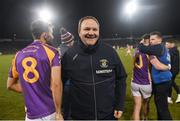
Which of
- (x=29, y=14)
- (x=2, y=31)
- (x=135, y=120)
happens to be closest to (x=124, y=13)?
(x=29, y=14)

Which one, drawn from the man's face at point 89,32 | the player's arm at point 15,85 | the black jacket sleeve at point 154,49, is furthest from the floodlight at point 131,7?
the man's face at point 89,32

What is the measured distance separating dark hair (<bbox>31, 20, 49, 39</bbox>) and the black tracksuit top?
418 millimetres

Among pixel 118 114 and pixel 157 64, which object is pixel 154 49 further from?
pixel 118 114

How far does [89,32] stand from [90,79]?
55 cm

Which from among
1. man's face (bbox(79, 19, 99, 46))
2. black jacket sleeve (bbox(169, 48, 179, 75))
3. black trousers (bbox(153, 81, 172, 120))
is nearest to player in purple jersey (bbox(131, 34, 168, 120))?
black trousers (bbox(153, 81, 172, 120))

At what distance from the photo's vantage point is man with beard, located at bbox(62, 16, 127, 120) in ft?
13.7

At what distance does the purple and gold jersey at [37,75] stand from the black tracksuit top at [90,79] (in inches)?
7.7

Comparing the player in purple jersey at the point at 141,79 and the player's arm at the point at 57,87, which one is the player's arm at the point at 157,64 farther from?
the player's arm at the point at 57,87

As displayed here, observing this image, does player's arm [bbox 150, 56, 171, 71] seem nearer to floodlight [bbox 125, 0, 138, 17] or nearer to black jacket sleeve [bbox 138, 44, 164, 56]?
black jacket sleeve [bbox 138, 44, 164, 56]

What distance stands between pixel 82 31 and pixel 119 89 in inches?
34.0

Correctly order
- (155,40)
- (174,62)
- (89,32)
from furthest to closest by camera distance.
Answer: (174,62) → (155,40) → (89,32)

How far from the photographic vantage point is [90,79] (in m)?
4.20

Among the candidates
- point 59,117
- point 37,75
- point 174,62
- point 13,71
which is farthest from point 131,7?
point 59,117

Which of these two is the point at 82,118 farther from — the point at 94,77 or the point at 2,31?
the point at 2,31
